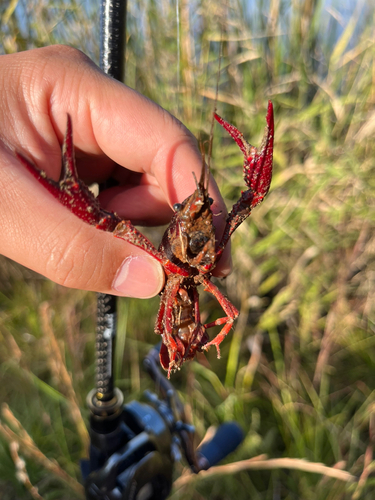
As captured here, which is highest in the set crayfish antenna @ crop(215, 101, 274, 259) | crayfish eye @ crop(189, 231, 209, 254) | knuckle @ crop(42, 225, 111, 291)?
crayfish antenna @ crop(215, 101, 274, 259)

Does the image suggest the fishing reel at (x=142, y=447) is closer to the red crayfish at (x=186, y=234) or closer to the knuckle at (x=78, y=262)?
the red crayfish at (x=186, y=234)

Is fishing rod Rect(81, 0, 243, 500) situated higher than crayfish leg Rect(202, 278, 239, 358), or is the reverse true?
crayfish leg Rect(202, 278, 239, 358)

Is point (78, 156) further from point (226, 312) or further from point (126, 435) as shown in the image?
point (126, 435)

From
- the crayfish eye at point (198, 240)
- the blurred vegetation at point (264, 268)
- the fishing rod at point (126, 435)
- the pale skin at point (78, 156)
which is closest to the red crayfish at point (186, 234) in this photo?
the crayfish eye at point (198, 240)

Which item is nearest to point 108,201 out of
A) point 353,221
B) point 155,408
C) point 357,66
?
point 155,408

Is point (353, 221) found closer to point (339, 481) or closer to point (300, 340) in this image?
point (300, 340)

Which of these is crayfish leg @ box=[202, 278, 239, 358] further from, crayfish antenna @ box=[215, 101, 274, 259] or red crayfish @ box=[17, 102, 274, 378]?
crayfish antenna @ box=[215, 101, 274, 259]

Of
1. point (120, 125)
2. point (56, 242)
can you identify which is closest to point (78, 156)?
point (120, 125)

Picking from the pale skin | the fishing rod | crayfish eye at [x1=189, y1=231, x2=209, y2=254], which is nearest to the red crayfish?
crayfish eye at [x1=189, y1=231, x2=209, y2=254]
